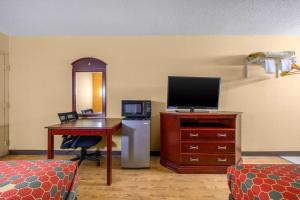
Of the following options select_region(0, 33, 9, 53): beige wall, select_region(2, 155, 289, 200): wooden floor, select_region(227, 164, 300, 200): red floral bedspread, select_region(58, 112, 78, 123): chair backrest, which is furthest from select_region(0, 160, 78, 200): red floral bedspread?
select_region(0, 33, 9, 53): beige wall

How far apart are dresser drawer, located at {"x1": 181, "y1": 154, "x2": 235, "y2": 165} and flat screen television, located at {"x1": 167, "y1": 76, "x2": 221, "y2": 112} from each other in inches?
32.1

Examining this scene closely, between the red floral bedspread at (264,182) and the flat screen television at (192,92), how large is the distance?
1720mm

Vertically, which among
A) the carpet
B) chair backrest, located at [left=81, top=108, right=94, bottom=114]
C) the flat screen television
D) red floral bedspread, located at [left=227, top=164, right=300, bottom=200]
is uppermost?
the flat screen television

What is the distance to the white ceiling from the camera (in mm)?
2479

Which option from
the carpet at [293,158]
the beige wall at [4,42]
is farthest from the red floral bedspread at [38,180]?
the carpet at [293,158]

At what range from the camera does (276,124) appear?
3480mm

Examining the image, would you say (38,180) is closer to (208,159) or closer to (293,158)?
(208,159)

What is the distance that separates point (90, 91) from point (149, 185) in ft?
6.81

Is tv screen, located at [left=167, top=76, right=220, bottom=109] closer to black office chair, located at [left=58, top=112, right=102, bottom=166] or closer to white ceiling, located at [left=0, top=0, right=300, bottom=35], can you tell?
white ceiling, located at [left=0, top=0, right=300, bottom=35]

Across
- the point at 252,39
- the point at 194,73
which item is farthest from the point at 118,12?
the point at 252,39

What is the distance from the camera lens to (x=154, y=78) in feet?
11.6

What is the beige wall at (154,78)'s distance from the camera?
3.48 meters

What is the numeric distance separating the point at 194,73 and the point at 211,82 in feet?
1.57

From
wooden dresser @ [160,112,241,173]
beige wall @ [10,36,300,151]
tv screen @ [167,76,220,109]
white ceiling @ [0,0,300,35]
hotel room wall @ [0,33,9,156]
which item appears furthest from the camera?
beige wall @ [10,36,300,151]
